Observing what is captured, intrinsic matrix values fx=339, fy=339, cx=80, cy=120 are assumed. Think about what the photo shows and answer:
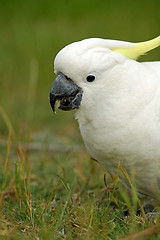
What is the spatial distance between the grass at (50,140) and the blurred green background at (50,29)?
0.7 inches

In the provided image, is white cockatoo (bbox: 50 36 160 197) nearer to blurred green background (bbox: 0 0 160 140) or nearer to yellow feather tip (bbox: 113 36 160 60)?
yellow feather tip (bbox: 113 36 160 60)

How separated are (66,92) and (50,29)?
4.21m

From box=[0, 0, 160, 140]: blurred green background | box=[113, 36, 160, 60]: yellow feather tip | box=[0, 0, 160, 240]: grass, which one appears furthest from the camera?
box=[0, 0, 160, 140]: blurred green background

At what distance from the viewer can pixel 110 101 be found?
1.98 m

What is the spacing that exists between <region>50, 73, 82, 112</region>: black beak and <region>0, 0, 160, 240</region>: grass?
1.57ft

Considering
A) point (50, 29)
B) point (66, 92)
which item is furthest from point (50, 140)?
point (50, 29)

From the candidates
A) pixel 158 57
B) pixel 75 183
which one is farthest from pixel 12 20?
pixel 75 183

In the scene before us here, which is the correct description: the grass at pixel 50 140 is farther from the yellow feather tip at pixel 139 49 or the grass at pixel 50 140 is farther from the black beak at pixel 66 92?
the yellow feather tip at pixel 139 49

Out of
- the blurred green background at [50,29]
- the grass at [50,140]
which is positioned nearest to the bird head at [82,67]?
the grass at [50,140]

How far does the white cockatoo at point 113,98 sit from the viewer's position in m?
1.96

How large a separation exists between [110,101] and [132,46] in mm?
374

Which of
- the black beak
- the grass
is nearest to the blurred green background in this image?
the grass

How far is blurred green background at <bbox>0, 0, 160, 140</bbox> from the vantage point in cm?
566

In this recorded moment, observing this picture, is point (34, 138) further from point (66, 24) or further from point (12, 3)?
point (12, 3)
